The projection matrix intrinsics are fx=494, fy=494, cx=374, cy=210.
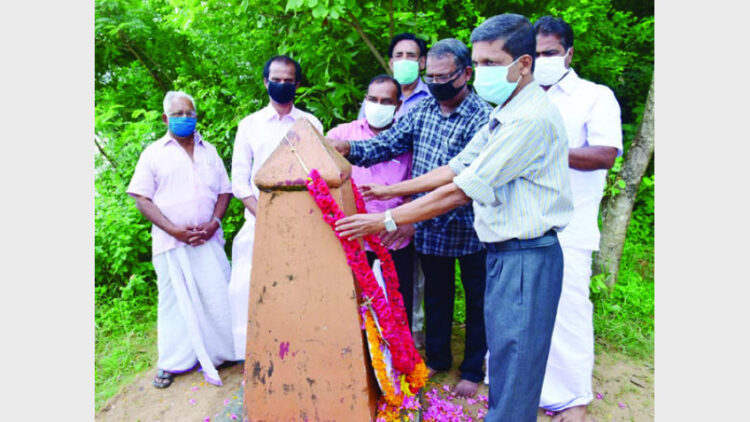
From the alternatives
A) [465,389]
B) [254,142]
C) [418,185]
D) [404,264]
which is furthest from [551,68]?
[465,389]

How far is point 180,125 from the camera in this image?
3.76 meters

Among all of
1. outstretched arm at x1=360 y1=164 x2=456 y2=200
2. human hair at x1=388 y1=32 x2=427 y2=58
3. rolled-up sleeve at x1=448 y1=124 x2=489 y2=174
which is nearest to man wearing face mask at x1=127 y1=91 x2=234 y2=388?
outstretched arm at x1=360 y1=164 x2=456 y2=200

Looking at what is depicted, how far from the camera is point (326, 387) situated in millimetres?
2662

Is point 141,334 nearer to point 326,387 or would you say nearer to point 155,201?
point 155,201

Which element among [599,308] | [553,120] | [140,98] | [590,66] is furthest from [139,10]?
[599,308]

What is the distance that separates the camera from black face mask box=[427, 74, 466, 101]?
3.12 m

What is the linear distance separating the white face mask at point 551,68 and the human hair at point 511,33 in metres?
0.98

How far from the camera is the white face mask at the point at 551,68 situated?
324 centimetres

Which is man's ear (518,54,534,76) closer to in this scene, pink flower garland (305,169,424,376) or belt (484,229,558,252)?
belt (484,229,558,252)

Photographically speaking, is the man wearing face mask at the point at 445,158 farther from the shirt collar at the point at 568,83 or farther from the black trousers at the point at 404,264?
the shirt collar at the point at 568,83

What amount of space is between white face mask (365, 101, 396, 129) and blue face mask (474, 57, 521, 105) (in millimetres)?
1214

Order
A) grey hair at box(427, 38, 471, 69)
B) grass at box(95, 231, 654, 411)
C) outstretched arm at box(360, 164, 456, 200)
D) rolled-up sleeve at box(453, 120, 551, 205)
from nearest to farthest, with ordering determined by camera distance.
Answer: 1. rolled-up sleeve at box(453, 120, 551, 205)
2. outstretched arm at box(360, 164, 456, 200)
3. grey hair at box(427, 38, 471, 69)
4. grass at box(95, 231, 654, 411)

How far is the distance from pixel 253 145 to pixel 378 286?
174 centimetres

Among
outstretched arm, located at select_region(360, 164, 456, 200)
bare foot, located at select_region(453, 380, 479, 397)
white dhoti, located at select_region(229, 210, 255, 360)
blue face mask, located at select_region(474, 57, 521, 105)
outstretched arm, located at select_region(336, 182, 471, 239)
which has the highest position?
blue face mask, located at select_region(474, 57, 521, 105)
